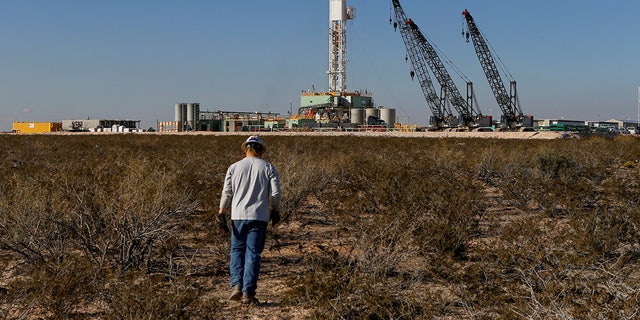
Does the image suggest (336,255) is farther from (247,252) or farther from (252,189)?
(252,189)

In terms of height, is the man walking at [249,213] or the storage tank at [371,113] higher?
the storage tank at [371,113]

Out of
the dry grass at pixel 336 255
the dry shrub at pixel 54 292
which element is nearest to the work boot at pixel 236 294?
the dry grass at pixel 336 255

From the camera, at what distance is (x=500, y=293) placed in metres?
6.52

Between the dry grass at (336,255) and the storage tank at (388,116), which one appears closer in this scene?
the dry grass at (336,255)

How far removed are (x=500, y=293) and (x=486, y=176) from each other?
37.3ft

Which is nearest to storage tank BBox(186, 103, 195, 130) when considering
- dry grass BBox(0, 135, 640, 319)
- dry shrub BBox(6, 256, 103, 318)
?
dry grass BBox(0, 135, 640, 319)

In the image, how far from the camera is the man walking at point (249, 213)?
6.52 meters

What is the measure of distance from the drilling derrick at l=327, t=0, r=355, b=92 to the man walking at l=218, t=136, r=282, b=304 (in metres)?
93.5

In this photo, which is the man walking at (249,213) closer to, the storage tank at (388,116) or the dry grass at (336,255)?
the dry grass at (336,255)

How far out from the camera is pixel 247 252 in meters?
6.59

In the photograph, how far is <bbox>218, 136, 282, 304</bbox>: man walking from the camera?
6.52m

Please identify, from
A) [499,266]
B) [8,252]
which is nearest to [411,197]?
[499,266]

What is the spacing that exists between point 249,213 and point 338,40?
316 feet

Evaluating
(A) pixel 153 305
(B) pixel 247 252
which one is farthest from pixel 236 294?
(A) pixel 153 305
